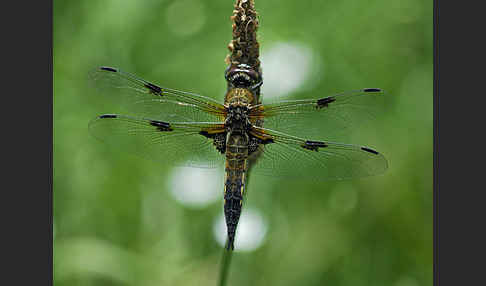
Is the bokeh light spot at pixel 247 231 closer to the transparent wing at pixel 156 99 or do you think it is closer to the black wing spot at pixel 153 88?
the transparent wing at pixel 156 99

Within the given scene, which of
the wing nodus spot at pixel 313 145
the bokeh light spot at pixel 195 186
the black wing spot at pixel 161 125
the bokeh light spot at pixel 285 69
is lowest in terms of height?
the bokeh light spot at pixel 195 186

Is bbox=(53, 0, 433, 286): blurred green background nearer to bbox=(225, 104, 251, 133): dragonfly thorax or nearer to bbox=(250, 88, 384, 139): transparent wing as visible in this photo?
bbox=(250, 88, 384, 139): transparent wing

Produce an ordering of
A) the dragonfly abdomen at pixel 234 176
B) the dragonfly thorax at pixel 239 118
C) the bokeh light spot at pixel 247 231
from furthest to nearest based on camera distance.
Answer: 1. the bokeh light spot at pixel 247 231
2. the dragonfly thorax at pixel 239 118
3. the dragonfly abdomen at pixel 234 176

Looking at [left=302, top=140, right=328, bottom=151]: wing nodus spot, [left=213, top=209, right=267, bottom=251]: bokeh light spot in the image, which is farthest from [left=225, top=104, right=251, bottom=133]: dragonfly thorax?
[left=213, top=209, right=267, bottom=251]: bokeh light spot

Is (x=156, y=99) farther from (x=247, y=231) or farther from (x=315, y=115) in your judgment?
(x=247, y=231)

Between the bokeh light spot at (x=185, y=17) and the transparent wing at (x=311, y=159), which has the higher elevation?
the bokeh light spot at (x=185, y=17)

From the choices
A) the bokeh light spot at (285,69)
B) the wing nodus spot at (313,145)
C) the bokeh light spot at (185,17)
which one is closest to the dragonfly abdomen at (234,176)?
the wing nodus spot at (313,145)
